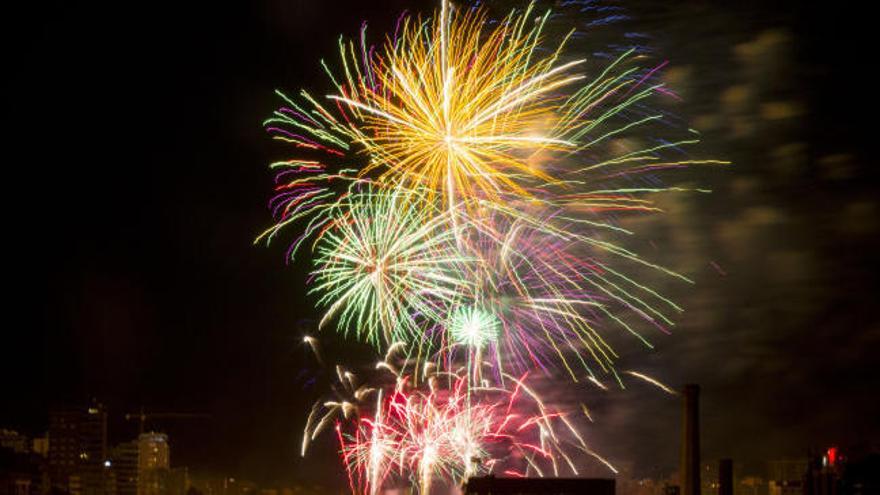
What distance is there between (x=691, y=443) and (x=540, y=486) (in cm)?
571

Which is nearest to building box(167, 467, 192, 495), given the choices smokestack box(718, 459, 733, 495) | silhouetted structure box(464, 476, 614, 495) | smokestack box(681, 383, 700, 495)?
smokestack box(681, 383, 700, 495)

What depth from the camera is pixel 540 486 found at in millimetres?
17500

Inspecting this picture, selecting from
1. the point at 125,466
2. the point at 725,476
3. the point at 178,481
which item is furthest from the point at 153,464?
the point at 725,476

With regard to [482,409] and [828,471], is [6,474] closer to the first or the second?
[482,409]

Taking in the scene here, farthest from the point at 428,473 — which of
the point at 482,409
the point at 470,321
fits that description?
the point at 470,321

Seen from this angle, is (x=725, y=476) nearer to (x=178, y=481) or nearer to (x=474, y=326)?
(x=474, y=326)

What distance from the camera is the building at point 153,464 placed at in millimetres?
76938

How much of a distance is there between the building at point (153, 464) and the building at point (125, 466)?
708mm

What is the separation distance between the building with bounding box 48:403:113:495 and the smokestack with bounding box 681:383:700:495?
62080 mm

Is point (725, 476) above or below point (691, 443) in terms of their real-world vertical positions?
below

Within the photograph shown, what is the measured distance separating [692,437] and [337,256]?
9.12 metres

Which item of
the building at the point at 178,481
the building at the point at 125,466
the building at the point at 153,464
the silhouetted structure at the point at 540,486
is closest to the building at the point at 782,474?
the silhouetted structure at the point at 540,486

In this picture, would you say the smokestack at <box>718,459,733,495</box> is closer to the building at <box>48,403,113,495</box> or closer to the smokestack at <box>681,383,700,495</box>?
the smokestack at <box>681,383,700,495</box>

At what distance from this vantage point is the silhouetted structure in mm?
17500
